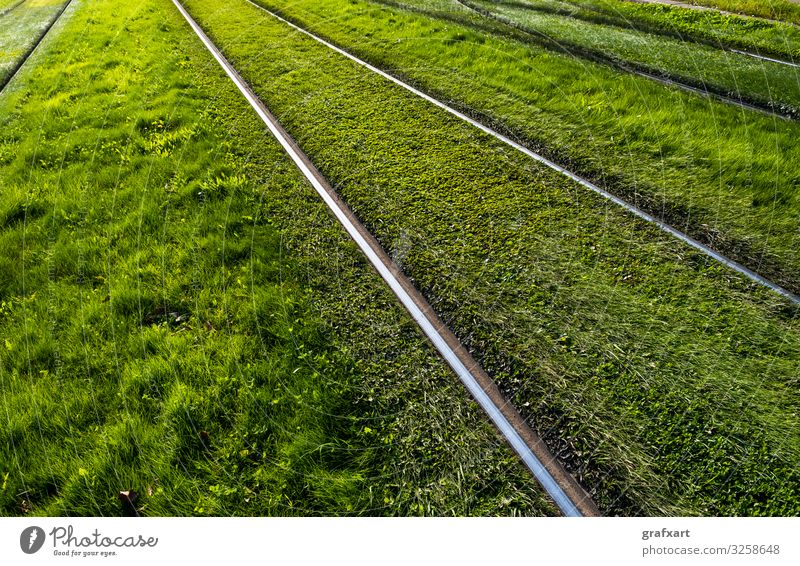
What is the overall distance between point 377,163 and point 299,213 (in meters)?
1.05

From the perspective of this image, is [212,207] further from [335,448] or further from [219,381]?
[335,448]

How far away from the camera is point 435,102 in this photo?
590 cm

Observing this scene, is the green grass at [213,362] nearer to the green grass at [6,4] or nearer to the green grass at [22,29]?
the green grass at [22,29]

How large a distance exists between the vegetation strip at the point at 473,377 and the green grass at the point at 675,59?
4.87m

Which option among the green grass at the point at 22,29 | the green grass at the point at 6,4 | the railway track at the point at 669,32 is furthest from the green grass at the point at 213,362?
the green grass at the point at 6,4

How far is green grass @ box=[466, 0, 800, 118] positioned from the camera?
570 cm

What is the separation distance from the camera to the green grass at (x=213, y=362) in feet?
7.29

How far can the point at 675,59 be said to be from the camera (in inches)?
273

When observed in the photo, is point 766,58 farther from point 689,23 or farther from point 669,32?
point 689,23

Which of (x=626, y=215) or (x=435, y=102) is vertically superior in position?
(x=435, y=102)

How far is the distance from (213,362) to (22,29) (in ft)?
46.7

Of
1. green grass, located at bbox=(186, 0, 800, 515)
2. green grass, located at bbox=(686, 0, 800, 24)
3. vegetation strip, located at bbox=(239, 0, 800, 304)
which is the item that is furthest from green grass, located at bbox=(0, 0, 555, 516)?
green grass, located at bbox=(686, 0, 800, 24)

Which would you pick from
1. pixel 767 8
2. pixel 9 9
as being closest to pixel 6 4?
pixel 9 9

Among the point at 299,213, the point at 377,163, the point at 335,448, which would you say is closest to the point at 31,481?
the point at 335,448
